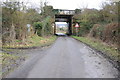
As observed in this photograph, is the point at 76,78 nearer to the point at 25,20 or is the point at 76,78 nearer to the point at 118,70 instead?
the point at 118,70

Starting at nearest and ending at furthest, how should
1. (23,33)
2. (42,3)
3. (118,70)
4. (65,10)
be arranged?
(118,70), (23,33), (42,3), (65,10)

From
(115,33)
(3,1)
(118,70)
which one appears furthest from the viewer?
(3,1)

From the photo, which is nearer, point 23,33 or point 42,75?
point 42,75

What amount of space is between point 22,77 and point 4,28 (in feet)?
30.8

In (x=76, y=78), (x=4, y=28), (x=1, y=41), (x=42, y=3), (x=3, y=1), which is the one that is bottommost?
(x=76, y=78)

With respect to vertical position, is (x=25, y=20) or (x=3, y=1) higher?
(x=3, y=1)

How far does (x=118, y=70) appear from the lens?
633cm

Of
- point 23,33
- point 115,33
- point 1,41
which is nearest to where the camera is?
point 1,41

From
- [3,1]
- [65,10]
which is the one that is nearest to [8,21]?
[3,1]

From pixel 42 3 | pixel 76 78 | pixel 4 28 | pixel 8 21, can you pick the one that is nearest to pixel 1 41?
pixel 4 28

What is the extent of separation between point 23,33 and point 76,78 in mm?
11128

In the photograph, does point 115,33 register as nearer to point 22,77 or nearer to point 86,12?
point 22,77

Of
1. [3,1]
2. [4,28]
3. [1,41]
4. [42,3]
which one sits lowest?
[1,41]

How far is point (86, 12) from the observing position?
2966cm
